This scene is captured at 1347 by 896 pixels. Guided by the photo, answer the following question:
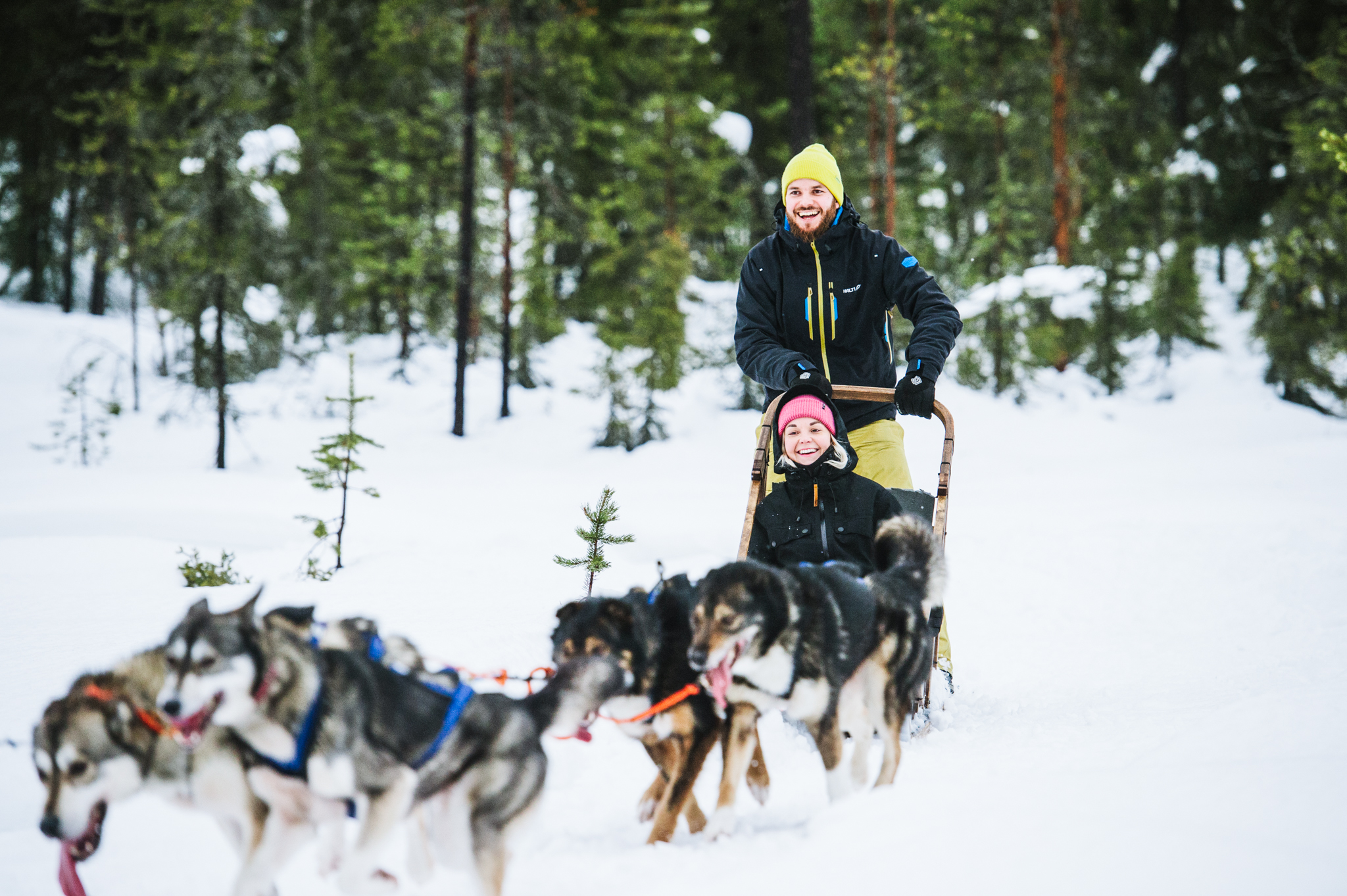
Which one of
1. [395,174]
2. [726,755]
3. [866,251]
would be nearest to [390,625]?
[726,755]

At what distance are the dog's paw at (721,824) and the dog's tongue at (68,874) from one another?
63.8 inches

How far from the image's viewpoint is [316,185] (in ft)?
67.3

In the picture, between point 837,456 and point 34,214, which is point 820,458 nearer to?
point 837,456

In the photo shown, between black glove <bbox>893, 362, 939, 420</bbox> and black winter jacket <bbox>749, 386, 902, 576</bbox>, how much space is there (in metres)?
0.27

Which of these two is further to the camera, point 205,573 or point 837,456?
point 205,573

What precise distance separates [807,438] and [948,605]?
380 cm

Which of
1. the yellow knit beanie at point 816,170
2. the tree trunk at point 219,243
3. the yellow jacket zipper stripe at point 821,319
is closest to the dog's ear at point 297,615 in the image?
the yellow jacket zipper stripe at point 821,319

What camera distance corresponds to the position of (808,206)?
3887 mm

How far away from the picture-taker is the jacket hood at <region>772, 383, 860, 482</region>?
340 centimetres

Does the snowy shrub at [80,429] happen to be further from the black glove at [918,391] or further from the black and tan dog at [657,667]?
the black glove at [918,391]

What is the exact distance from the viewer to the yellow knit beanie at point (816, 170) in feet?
12.9

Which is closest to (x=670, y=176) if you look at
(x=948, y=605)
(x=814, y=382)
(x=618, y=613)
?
(x=948, y=605)

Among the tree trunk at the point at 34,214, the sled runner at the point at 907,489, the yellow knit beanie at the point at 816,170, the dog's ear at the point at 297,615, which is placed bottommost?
the dog's ear at the point at 297,615

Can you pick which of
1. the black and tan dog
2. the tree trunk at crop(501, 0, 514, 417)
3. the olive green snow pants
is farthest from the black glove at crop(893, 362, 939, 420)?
the tree trunk at crop(501, 0, 514, 417)
